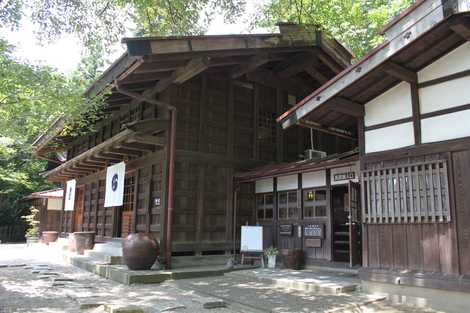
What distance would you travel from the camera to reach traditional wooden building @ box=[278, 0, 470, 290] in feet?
19.2

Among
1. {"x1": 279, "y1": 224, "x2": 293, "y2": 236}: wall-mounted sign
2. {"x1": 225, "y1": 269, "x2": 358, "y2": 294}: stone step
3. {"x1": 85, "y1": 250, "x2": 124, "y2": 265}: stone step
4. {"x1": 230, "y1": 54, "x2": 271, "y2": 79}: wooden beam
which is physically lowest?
{"x1": 225, "y1": 269, "x2": 358, "y2": 294}: stone step

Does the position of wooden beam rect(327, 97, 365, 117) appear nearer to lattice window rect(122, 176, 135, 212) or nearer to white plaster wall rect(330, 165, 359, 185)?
white plaster wall rect(330, 165, 359, 185)

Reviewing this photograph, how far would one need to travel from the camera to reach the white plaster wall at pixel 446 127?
235 inches

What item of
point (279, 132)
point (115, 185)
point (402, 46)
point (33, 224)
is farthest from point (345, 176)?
point (33, 224)

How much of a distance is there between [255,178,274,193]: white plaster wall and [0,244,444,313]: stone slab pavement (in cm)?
301

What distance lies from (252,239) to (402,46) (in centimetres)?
613

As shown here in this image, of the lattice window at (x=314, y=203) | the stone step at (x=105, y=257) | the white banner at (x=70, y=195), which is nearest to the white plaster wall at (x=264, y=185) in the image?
the lattice window at (x=314, y=203)

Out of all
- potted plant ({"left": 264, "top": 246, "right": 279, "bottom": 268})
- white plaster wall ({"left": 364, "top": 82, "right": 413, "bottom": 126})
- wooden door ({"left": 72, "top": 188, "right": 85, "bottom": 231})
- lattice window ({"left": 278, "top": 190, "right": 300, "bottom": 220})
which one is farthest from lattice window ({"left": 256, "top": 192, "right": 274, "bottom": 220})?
wooden door ({"left": 72, "top": 188, "right": 85, "bottom": 231})

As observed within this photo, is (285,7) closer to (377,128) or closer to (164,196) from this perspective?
(377,128)

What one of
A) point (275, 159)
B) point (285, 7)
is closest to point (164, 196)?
point (275, 159)

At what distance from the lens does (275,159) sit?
12430 mm

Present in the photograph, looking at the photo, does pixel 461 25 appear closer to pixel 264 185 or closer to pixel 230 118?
pixel 264 185

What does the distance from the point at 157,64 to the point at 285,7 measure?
3602 millimetres

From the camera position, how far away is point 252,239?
1027 cm
